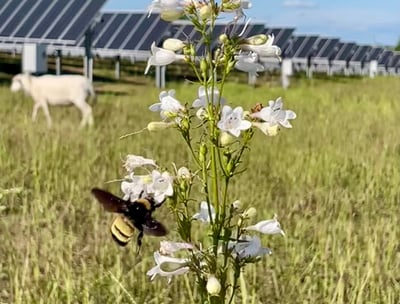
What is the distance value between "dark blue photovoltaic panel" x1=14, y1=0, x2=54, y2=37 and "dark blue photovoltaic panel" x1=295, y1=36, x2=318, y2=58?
20.7 metres

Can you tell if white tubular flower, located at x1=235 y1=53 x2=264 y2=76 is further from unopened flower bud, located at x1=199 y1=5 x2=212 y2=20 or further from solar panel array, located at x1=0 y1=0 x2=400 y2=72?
solar panel array, located at x1=0 y1=0 x2=400 y2=72

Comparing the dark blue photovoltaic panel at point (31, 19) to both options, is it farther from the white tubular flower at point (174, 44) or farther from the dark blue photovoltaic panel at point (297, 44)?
the dark blue photovoltaic panel at point (297, 44)

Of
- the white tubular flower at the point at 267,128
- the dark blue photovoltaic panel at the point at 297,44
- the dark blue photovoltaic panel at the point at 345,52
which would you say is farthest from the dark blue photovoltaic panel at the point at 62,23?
the dark blue photovoltaic panel at the point at 345,52

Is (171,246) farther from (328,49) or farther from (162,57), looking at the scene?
(328,49)

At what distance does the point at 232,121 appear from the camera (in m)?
1.34

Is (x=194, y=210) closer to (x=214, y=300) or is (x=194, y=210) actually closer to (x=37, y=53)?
(x=214, y=300)

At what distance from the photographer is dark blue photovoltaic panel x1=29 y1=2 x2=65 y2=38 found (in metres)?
16.9

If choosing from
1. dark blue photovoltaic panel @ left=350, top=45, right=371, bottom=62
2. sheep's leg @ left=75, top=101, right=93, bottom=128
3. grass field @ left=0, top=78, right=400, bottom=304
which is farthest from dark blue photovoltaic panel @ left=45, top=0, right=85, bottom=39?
dark blue photovoltaic panel @ left=350, top=45, right=371, bottom=62

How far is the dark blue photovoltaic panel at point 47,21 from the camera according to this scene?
16.9 m

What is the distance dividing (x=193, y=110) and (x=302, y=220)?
2554mm

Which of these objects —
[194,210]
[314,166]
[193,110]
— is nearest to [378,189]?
[314,166]

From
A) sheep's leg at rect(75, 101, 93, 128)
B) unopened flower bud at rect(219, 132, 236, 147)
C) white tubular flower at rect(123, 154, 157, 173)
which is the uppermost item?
sheep's leg at rect(75, 101, 93, 128)

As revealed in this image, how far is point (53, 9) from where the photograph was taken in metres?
17.1

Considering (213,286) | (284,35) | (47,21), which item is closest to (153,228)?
(213,286)
